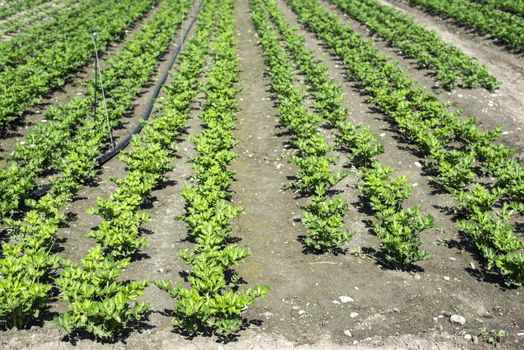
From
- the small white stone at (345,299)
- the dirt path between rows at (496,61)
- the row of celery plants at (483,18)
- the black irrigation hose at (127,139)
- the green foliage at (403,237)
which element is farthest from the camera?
the row of celery plants at (483,18)

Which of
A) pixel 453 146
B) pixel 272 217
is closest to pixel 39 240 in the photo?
pixel 272 217

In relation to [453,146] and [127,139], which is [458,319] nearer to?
[453,146]

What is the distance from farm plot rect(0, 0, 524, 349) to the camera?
646cm

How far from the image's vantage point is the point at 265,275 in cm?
778

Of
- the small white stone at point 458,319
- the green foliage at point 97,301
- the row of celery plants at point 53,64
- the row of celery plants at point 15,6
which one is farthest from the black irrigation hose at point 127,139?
the row of celery plants at point 15,6

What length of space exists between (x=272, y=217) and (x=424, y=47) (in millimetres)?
13044

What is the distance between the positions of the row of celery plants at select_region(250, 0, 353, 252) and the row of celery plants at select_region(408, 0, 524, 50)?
9.60m

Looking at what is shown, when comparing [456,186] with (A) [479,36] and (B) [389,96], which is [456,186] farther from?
(A) [479,36]

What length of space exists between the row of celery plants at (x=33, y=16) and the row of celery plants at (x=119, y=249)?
15.6 m

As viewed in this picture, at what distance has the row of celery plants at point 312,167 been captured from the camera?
8180 millimetres

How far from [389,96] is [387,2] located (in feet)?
68.2

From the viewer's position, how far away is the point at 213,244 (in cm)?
775

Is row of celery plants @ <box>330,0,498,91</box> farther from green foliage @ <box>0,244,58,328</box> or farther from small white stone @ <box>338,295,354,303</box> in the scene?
green foliage @ <box>0,244,58,328</box>

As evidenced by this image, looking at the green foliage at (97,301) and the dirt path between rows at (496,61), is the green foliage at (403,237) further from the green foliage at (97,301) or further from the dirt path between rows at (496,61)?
the dirt path between rows at (496,61)
